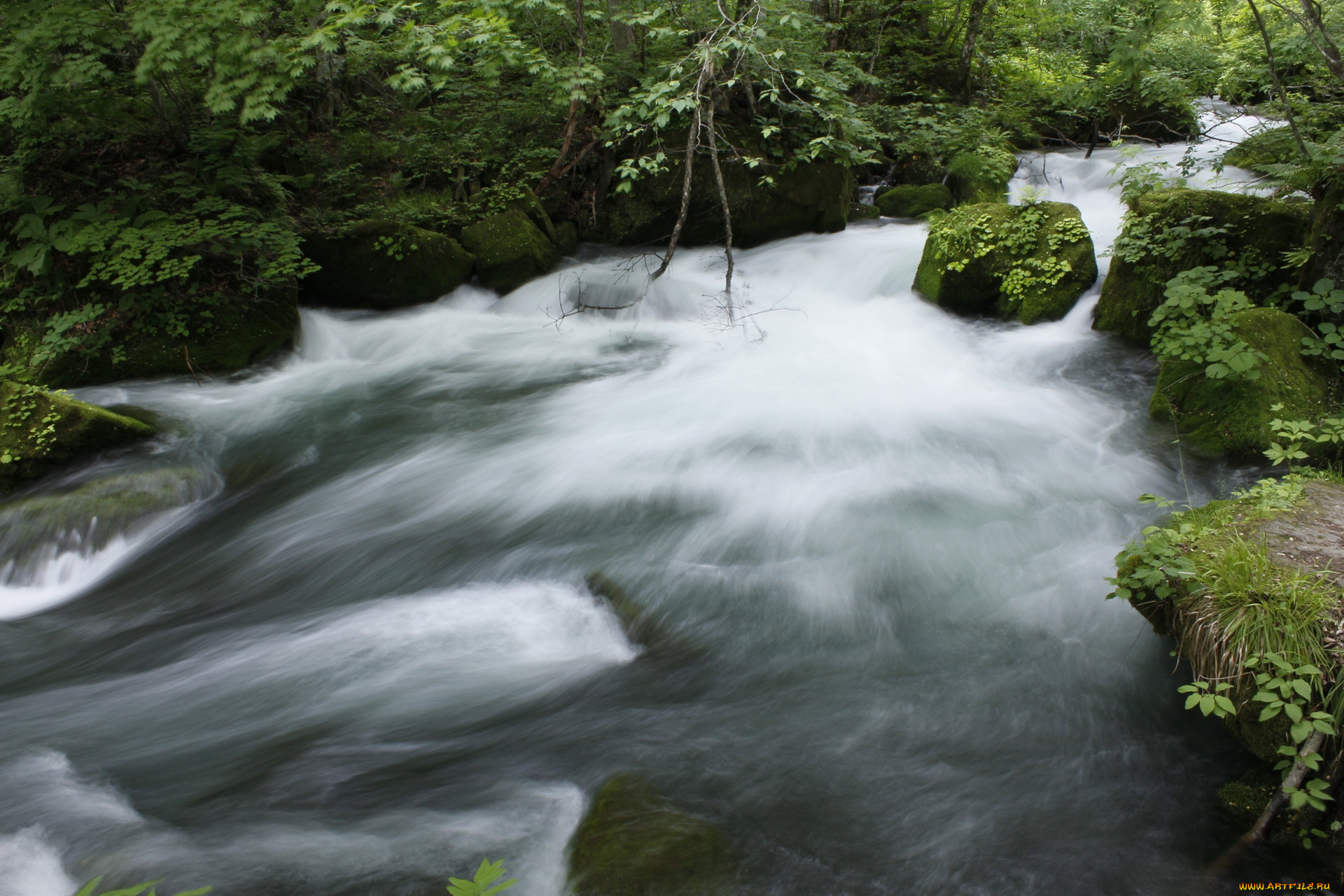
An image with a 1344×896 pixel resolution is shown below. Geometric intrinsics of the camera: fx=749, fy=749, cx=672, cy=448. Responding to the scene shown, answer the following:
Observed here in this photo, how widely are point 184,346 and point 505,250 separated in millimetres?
3319

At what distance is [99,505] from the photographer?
4738 millimetres

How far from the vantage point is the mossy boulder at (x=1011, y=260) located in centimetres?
665

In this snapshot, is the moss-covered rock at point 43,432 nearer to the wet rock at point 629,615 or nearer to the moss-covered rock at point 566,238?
the wet rock at point 629,615

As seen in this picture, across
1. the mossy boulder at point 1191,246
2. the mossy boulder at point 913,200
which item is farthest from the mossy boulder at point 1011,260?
the mossy boulder at point 913,200

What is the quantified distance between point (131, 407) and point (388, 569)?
3200mm

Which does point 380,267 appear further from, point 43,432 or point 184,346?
point 43,432

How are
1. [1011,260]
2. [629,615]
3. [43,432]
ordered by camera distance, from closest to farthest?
[629,615] < [43,432] < [1011,260]

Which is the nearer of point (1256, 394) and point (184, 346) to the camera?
point (1256, 394)

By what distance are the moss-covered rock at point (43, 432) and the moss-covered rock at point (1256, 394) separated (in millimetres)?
7300

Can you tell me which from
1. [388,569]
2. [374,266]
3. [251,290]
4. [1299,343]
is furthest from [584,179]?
[1299,343]

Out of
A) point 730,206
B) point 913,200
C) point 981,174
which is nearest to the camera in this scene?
point 730,206

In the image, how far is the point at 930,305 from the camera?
24.6ft

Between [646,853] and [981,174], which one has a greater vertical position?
[981,174]

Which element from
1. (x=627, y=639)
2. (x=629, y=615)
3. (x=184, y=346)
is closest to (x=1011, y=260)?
(x=629, y=615)
